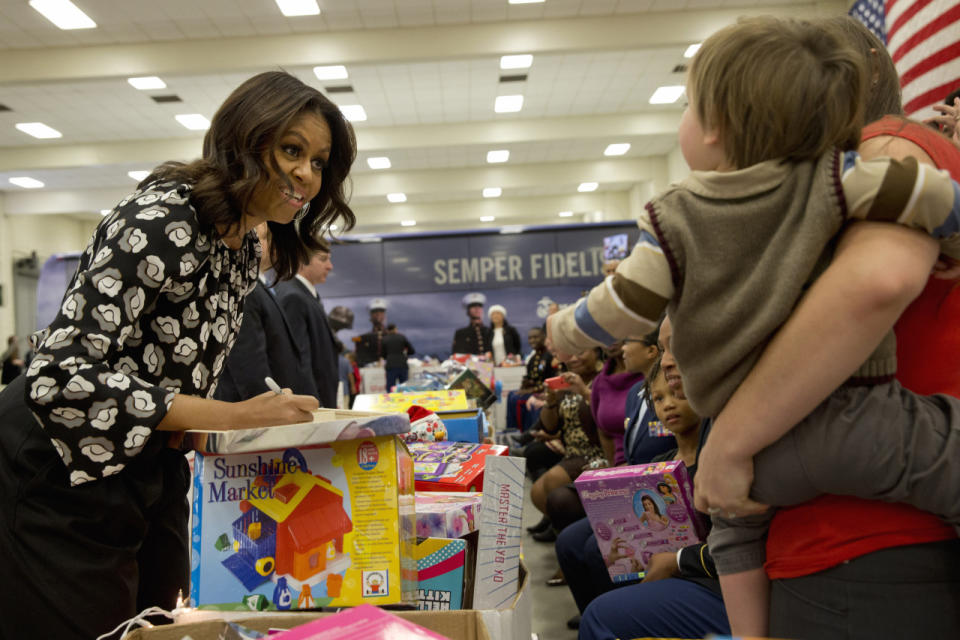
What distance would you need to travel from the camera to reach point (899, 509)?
909 millimetres

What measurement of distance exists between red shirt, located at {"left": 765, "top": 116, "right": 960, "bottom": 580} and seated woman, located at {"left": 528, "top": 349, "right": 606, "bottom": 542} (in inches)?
115

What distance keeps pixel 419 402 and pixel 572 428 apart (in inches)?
57.6

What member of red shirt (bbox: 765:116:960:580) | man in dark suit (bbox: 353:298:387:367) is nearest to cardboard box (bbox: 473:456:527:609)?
red shirt (bbox: 765:116:960:580)

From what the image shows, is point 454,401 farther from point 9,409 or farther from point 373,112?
point 373,112

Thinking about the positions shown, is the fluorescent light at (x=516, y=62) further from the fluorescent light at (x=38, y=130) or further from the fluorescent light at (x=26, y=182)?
the fluorescent light at (x=26, y=182)

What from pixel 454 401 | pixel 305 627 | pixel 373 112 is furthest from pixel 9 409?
pixel 373 112

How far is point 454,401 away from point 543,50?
741cm

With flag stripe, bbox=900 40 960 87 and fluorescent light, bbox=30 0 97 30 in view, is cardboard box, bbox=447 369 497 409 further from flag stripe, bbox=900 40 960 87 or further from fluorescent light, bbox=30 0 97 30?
fluorescent light, bbox=30 0 97 30

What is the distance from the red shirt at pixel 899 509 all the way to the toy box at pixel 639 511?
1.08 m

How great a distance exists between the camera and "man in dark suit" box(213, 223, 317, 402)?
297 cm

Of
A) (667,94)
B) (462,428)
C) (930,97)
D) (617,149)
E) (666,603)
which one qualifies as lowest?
(666,603)

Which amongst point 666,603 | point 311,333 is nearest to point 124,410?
point 666,603

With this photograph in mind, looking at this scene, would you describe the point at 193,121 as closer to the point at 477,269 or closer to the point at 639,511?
the point at 477,269

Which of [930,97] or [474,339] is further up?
[930,97]
